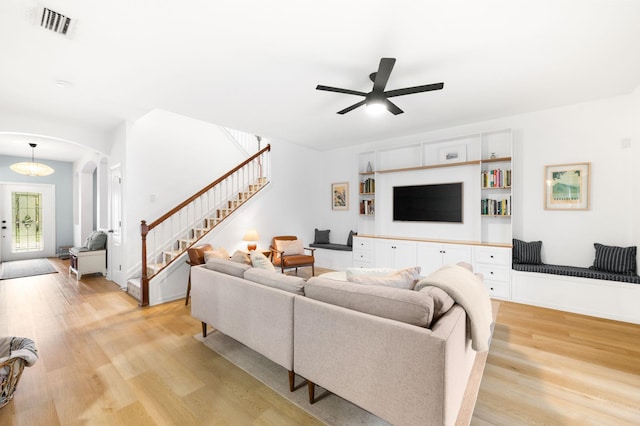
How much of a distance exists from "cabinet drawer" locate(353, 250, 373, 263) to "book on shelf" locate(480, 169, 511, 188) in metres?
2.34

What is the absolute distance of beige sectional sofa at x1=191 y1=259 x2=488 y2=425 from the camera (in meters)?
1.37

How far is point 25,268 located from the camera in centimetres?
619

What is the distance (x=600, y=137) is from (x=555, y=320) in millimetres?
2537

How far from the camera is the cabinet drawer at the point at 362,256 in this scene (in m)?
5.49

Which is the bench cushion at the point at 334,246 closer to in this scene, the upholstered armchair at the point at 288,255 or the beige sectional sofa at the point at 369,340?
the upholstered armchair at the point at 288,255

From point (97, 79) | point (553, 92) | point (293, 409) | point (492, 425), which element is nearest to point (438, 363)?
point (492, 425)

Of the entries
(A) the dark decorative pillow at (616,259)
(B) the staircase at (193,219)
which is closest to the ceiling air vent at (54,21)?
(B) the staircase at (193,219)

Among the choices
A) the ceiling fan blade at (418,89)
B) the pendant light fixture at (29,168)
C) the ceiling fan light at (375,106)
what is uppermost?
the ceiling fan blade at (418,89)

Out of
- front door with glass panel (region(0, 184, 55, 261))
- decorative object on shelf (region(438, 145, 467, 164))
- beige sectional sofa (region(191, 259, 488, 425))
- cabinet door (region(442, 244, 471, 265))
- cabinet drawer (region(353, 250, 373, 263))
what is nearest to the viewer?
beige sectional sofa (region(191, 259, 488, 425))

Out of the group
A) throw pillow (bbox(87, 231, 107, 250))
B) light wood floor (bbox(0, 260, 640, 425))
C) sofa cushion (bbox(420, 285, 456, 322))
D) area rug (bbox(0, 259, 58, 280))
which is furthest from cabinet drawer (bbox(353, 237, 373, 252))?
area rug (bbox(0, 259, 58, 280))

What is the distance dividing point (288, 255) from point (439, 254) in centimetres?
267

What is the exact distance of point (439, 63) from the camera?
2771mm

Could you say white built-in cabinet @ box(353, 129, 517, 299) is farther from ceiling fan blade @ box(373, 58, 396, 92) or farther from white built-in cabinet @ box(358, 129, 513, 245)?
ceiling fan blade @ box(373, 58, 396, 92)

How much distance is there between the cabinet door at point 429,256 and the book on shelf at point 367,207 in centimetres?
132
